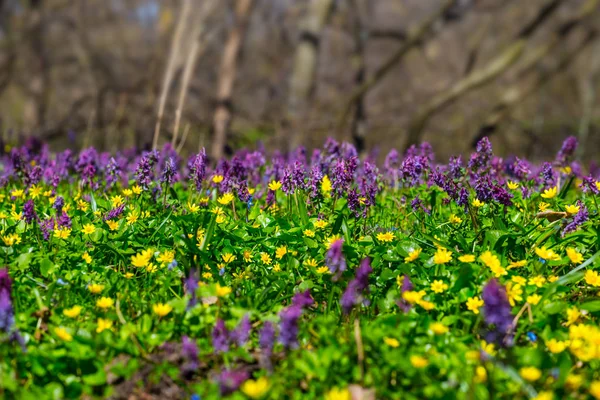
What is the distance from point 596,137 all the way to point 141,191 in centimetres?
1849

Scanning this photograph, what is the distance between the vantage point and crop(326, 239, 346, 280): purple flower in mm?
2705

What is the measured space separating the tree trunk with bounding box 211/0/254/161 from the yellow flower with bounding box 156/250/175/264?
6.06m

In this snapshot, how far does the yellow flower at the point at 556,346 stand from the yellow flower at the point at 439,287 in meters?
0.52

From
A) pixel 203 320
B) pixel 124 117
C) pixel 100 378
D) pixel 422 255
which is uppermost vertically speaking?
pixel 124 117

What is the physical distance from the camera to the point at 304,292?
2.74 meters

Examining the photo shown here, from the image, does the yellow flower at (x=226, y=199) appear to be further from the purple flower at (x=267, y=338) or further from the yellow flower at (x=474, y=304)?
the yellow flower at (x=474, y=304)

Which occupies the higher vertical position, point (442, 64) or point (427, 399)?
point (442, 64)

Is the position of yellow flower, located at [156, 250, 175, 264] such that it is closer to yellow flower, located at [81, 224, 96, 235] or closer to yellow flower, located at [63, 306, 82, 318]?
yellow flower, located at [81, 224, 96, 235]

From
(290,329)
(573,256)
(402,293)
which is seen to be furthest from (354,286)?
(573,256)

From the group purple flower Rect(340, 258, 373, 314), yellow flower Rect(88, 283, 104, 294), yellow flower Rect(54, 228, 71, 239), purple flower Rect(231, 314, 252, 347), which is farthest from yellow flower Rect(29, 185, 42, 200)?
A: purple flower Rect(340, 258, 373, 314)

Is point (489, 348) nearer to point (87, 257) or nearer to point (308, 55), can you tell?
point (87, 257)

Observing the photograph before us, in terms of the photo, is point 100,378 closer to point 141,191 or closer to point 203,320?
point 203,320

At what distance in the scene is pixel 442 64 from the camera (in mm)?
24578

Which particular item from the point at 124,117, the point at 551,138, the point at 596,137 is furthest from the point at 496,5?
the point at 124,117
